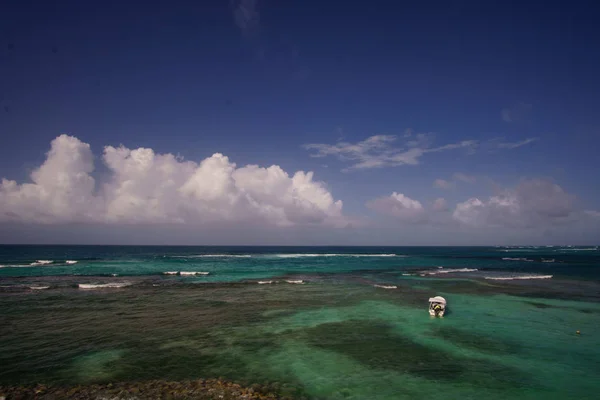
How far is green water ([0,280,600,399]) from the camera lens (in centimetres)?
1385

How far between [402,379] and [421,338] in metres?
6.34

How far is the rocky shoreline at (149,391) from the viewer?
12.0 m

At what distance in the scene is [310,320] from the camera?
78.1 feet

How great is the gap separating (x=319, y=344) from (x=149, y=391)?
30.4ft

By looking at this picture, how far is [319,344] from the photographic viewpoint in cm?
1853

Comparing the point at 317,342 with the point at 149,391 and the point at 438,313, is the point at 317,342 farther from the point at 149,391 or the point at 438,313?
the point at 438,313

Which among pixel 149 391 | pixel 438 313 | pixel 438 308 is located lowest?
pixel 149 391

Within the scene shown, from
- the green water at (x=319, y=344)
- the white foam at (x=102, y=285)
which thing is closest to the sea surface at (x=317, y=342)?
the green water at (x=319, y=344)

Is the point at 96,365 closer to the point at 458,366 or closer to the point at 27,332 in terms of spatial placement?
the point at 27,332

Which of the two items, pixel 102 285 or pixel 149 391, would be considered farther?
pixel 102 285

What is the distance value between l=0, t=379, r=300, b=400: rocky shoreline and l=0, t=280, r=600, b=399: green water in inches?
28.1

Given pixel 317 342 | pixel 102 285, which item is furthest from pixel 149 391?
pixel 102 285

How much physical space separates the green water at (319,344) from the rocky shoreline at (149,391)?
0.71m

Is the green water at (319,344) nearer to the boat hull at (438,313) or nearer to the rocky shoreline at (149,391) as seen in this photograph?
the rocky shoreline at (149,391)
